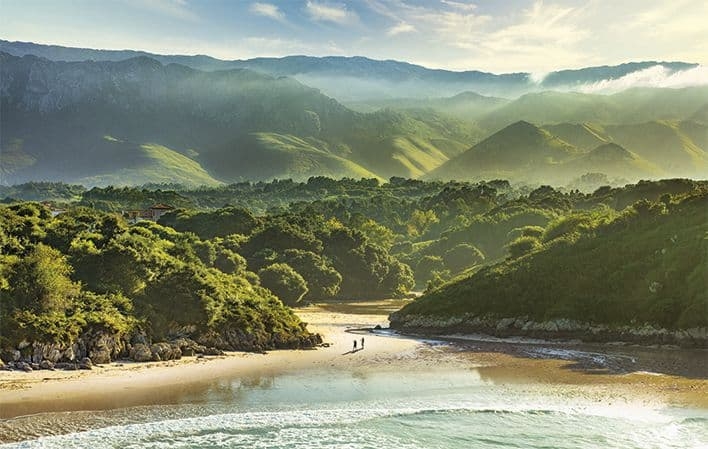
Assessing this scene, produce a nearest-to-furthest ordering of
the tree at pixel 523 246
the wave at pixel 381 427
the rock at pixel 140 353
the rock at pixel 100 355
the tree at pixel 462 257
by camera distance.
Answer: the wave at pixel 381 427 < the rock at pixel 100 355 < the rock at pixel 140 353 < the tree at pixel 523 246 < the tree at pixel 462 257

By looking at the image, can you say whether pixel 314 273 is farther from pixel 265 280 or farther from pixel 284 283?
pixel 265 280

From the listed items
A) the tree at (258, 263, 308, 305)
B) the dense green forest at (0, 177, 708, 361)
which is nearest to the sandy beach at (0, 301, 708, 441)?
the dense green forest at (0, 177, 708, 361)

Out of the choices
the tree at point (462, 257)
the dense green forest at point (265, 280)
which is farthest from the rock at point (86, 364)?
the tree at point (462, 257)

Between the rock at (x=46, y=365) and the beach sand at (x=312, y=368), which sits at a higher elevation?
the rock at (x=46, y=365)

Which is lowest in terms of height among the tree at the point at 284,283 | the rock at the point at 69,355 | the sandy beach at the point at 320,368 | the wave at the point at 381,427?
the wave at the point at 381,427

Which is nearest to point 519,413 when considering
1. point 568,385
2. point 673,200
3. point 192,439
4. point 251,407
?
point 568,385

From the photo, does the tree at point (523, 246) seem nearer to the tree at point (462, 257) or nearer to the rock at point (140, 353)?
the tree at point (462, 257)

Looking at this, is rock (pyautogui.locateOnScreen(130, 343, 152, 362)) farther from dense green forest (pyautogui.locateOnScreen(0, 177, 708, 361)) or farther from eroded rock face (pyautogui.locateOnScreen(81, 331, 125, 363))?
eroded rock face (pyautogui.locateOnScreen(81, 331, 125, 363))
